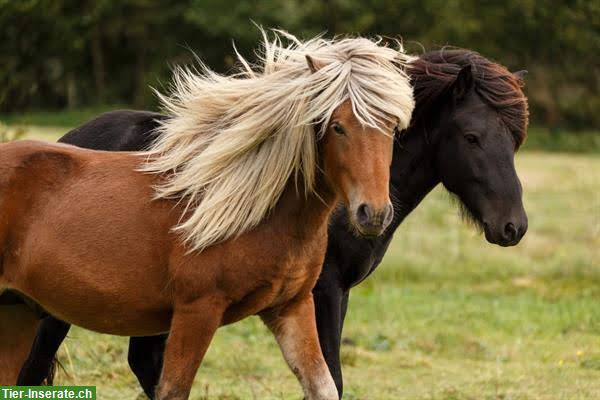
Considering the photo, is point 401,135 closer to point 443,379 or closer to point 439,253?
point 443,379

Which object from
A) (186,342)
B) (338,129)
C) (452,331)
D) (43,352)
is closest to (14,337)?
(43,352)

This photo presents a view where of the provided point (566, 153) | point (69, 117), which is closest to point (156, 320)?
point (566, 153)

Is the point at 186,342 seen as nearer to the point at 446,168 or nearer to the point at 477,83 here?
the point at 446,168

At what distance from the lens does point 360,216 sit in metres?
4.30

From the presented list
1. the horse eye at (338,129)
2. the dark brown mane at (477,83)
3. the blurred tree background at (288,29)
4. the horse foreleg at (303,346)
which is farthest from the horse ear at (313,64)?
the blurred tree background at (288,29)

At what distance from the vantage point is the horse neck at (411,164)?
5.79 m

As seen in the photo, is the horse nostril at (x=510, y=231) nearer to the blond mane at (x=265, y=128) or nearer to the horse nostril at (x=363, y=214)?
the blond mane at (x=265, y=128)

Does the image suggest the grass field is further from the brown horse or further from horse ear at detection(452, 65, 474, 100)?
the brown horse

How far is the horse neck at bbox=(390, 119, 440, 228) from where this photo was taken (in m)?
5.79

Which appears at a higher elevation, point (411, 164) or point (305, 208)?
point (305, 208)

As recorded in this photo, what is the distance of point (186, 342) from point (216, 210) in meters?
0.57

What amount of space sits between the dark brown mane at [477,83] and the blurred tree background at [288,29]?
20.6 m

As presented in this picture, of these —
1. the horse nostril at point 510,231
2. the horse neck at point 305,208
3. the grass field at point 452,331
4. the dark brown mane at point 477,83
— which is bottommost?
the grass field at point 452,331

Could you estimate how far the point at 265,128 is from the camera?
474cm
